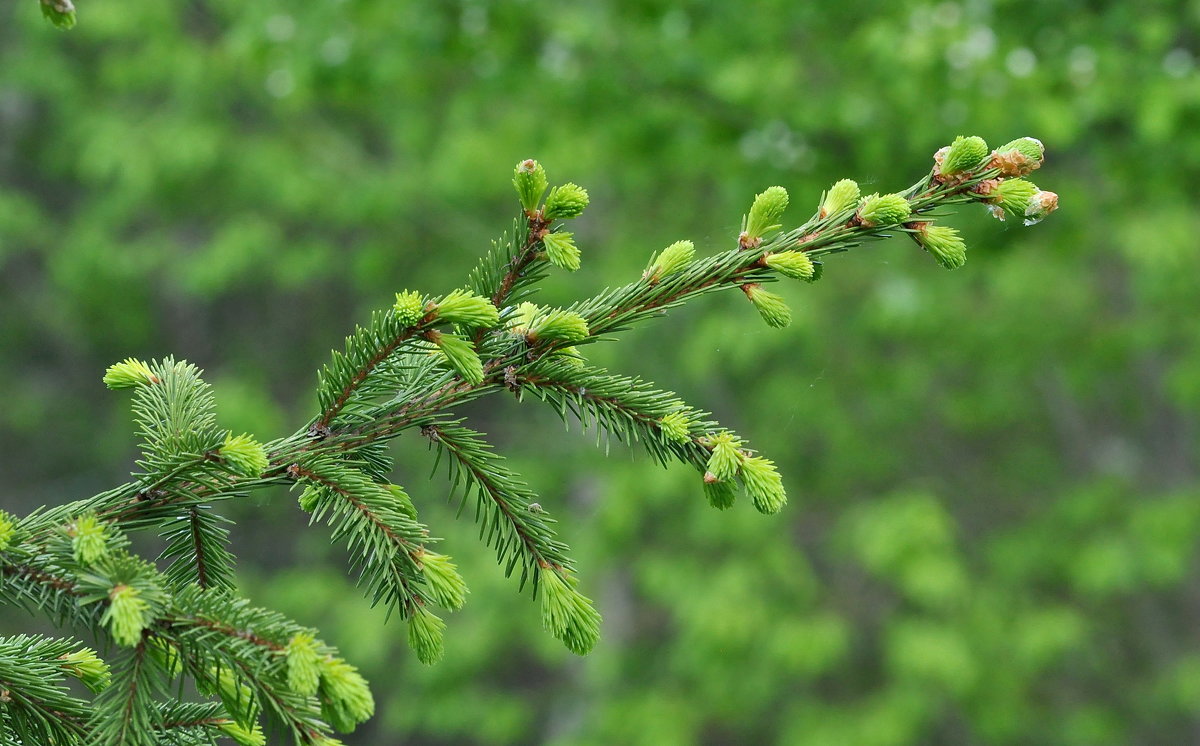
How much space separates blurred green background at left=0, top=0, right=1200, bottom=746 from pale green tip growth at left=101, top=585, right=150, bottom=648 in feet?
10.9

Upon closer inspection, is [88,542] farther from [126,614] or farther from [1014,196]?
[1014,196]

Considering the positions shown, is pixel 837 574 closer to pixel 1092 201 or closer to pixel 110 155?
pixel 1092 201

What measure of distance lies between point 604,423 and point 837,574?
7599 millimetres

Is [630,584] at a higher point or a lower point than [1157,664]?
higher

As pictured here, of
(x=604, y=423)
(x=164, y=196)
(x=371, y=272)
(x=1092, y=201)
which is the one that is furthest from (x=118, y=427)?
(x=604, y=423)

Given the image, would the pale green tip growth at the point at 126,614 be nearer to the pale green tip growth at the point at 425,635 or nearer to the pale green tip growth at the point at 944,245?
the pale green tip growth at the point at 425,635

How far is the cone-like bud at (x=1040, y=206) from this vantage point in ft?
3.44

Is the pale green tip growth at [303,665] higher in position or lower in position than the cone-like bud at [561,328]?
lower

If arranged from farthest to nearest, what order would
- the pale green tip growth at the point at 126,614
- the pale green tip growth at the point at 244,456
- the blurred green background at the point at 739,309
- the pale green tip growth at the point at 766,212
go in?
the blurred green background at the point at 739,309 < the pale green tip growth at the point at 766,212 < the pale green tip growth at the point at 244,456 < the pale green tip growth at the point at 126,614

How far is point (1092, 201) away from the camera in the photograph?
17.1 ft

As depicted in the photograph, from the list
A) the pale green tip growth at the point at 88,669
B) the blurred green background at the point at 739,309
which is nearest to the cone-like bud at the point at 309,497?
the pale green tip growth at the point at 88,669

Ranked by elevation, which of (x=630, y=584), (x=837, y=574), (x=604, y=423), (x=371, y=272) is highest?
(x=371, y=272)

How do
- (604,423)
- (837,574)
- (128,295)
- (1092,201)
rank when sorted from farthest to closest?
(128,295) → (837,574) → (1092,201) → (604,423)

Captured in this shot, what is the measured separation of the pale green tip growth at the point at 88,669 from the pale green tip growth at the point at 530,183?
2.18ft
